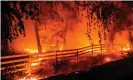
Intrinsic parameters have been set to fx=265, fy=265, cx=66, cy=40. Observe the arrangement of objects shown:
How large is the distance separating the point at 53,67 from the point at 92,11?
21.0 feet

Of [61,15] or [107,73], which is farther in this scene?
[61,15]

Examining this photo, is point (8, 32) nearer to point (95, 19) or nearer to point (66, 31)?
point (95, 19)

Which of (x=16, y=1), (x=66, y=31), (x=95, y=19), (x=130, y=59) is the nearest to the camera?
(x=16, y=1)

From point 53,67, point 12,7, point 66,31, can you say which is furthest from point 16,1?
point 66,31

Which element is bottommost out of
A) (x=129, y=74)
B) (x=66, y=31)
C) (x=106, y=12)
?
(x=129, y=74)

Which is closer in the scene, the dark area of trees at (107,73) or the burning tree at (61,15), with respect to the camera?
the dark area of trees at (107,73)

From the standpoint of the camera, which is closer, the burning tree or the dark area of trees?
the dark area of trees

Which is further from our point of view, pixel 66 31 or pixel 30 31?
pixel 66 31

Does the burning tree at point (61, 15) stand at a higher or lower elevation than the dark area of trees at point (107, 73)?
higher

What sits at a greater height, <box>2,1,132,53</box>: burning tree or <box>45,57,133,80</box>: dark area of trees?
<box>2,1,132,53</box>: burning tree

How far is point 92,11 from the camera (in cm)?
2041

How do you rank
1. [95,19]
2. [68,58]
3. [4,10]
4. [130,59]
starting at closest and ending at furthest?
[4,10] < [130,59] < [68,58] < [95,19]

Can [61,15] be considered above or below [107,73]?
above

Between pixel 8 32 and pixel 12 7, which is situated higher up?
pixel 12 7
